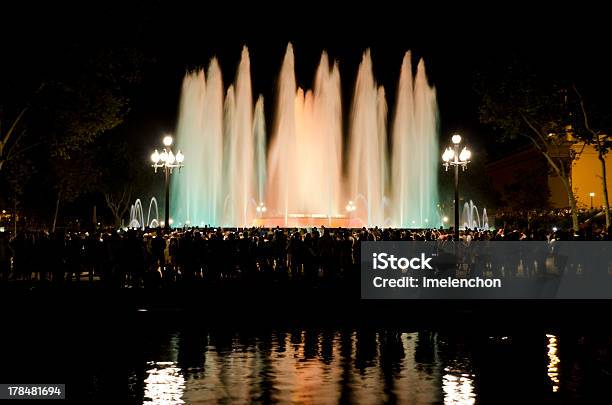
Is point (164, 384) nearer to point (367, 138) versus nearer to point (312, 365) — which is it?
point (312, 365)

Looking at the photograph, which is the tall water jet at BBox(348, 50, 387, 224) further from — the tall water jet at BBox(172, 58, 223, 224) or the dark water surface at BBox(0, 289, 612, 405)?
the dark water surface at BBox(0, 289, 612, 405)

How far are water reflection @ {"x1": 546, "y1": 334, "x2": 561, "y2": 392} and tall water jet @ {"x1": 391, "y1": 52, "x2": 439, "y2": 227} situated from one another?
135 feet

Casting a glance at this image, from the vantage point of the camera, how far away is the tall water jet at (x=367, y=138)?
55.1m

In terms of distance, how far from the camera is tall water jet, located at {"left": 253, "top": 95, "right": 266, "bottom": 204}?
57312mm

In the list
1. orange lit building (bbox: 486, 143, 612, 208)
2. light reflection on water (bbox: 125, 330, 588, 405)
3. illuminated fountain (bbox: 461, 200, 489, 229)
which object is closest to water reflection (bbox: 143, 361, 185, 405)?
light reflection on water (bbox: 125, 330, 588, 405)

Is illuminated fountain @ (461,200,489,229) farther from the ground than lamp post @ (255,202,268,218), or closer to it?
farther from the ground

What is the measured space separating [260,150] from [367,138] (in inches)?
298

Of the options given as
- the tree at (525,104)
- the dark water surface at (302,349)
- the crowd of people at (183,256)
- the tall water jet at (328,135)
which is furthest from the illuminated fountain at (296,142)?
the dark water surface at (302,349)

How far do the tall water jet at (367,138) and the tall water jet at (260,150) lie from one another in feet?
20.3

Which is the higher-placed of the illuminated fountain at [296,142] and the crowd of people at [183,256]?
the illuminated fountain at [296,142]

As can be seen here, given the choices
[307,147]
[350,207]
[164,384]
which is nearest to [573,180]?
[350,207]
